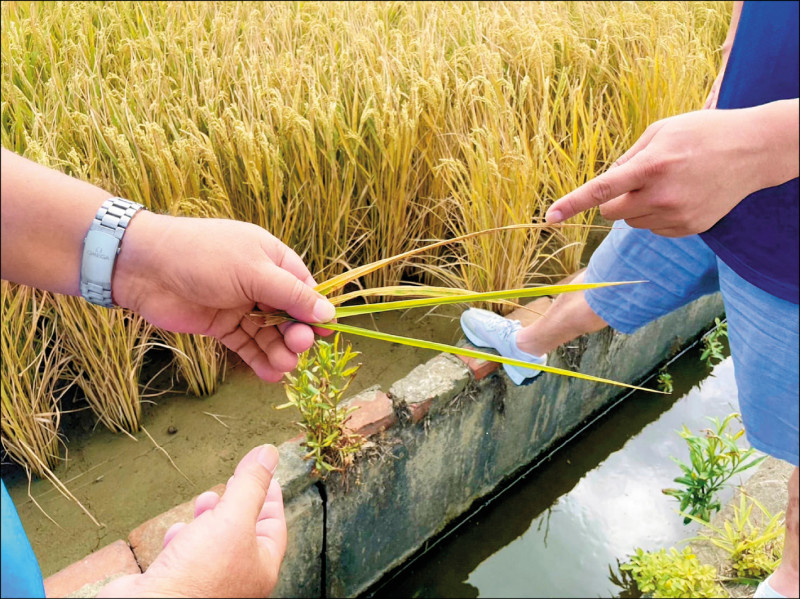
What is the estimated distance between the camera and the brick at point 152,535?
1.37m

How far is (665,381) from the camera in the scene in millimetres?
2600

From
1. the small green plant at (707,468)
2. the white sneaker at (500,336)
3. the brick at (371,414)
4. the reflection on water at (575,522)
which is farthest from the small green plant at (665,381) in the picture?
the brick at (371,414)

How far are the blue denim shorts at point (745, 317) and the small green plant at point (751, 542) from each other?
2.05ft

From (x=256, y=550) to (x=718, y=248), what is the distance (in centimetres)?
91

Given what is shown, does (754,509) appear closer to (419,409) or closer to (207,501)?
(419,409)

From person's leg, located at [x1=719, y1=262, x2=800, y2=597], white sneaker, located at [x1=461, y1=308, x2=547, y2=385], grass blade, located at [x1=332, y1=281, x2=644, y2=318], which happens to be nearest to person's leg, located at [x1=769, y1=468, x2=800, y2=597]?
person's leg, located at [x1=719, y1=262, x2=800, y2=597]

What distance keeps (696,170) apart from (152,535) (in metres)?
1.31

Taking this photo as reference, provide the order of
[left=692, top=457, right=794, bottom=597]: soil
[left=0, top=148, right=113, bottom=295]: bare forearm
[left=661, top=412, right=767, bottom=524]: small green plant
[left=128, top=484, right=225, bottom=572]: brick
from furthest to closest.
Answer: [left=661, top=412, right=767, bottom=524]: small green plant, [left=692, top=457, right=794, bottom=597]: soil, [left=128, top=484, right=225, bottom=572]: brick, [left=0, top=148, right=113, bottom=295]: bare forearm

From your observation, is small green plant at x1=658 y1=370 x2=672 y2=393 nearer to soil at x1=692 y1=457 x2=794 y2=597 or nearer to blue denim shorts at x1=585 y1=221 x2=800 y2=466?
soil at x1=692 y1=457 x2=794 y2=597

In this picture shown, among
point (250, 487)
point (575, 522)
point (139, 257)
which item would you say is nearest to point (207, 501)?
point (250, 487)

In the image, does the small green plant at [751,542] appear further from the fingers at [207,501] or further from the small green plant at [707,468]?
the fingers at [207,501]

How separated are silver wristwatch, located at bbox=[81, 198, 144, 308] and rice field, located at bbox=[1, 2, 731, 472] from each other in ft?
2.14

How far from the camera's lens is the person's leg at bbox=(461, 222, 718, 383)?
146 centimetres

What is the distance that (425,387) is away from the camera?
5.79 feet
